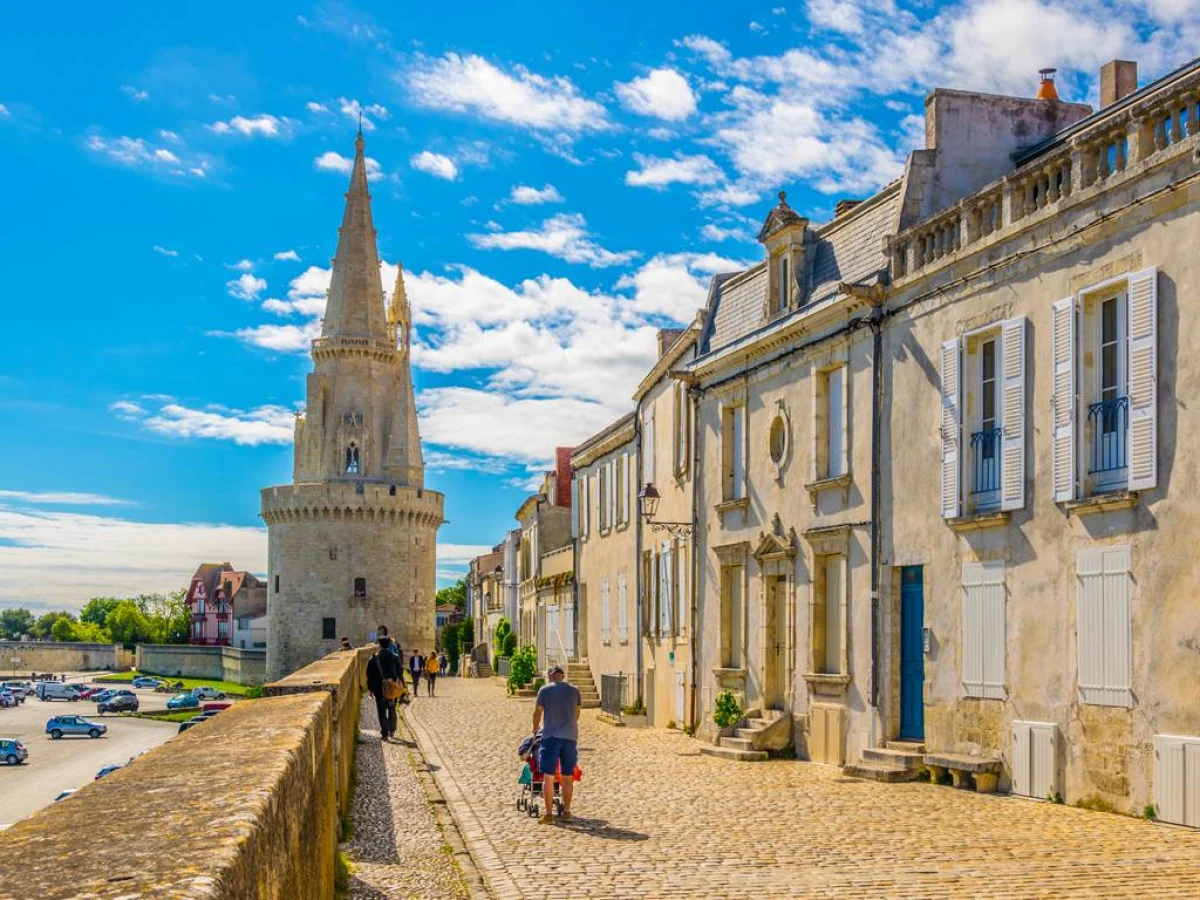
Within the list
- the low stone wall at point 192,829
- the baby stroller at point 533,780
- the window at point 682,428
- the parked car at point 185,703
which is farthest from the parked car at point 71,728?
the low stone wall at point 192,829

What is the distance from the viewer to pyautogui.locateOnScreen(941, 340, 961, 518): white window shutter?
15.3m

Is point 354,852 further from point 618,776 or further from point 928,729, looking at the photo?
point 928,729

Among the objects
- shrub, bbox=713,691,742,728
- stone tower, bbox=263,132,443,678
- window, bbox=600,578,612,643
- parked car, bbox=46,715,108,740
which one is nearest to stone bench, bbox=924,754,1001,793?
shrub, bbox=713,691,742,728

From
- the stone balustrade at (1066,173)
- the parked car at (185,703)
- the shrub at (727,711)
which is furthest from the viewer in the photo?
the parked car at (185,703)

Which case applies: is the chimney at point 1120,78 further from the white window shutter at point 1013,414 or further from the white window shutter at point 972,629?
the white window shutter at point 972,629

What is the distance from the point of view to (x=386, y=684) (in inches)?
816

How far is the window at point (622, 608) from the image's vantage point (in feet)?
96.4

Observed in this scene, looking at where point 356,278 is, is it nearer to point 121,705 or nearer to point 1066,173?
point 121,705

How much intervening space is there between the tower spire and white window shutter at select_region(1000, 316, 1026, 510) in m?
61.3

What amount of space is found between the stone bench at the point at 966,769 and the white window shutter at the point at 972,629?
723 mm

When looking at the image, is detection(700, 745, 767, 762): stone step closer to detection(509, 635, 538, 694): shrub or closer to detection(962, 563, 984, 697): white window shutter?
detection(962, 563, 984, 697): white window shutter

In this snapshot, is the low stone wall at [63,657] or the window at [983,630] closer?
the window at [983,630]

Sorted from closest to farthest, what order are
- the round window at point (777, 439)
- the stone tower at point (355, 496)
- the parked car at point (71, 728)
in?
1. the round window at point (777, 439)
2. the stone tower at point (355, 496)
3. the parked car at point (71, 728)

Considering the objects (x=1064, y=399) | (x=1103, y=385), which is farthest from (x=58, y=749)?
(x=1103, y=385)
